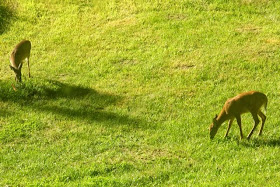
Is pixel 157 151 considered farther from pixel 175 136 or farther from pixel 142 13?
pixel 142 13

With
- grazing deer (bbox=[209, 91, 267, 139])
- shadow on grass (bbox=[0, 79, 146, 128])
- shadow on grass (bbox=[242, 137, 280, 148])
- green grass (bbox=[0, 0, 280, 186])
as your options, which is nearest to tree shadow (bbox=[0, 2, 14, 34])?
green grass (bbox=[0, 0, 280, 186])

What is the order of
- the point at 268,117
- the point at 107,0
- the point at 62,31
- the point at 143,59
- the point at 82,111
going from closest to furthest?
1. the point at 268,117
2. the point at 82,111
3. the point at 143,59
4. the point at 62,31
5. the point at 107,0

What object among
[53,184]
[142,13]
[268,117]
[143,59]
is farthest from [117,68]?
[53,184]

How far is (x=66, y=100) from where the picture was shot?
15.6 metres

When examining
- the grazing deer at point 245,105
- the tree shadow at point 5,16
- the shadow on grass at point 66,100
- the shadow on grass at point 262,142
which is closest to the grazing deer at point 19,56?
the shadow on grass at point 66,100

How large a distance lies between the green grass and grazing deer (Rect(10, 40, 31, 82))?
1.53ft

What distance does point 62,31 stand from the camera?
786 inches

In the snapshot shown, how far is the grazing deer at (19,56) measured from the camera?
16.4m

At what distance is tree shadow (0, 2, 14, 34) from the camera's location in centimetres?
2069

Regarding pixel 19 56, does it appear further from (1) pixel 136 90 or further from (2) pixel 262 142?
(2) pixel 262 142

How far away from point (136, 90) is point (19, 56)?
12.4 ft

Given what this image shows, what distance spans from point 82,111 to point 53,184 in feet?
12.5

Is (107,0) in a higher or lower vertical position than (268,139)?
higher

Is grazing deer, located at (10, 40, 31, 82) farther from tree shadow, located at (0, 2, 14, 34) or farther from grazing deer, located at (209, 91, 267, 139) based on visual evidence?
grazing deer, located at (209, 91, 267, 139)
